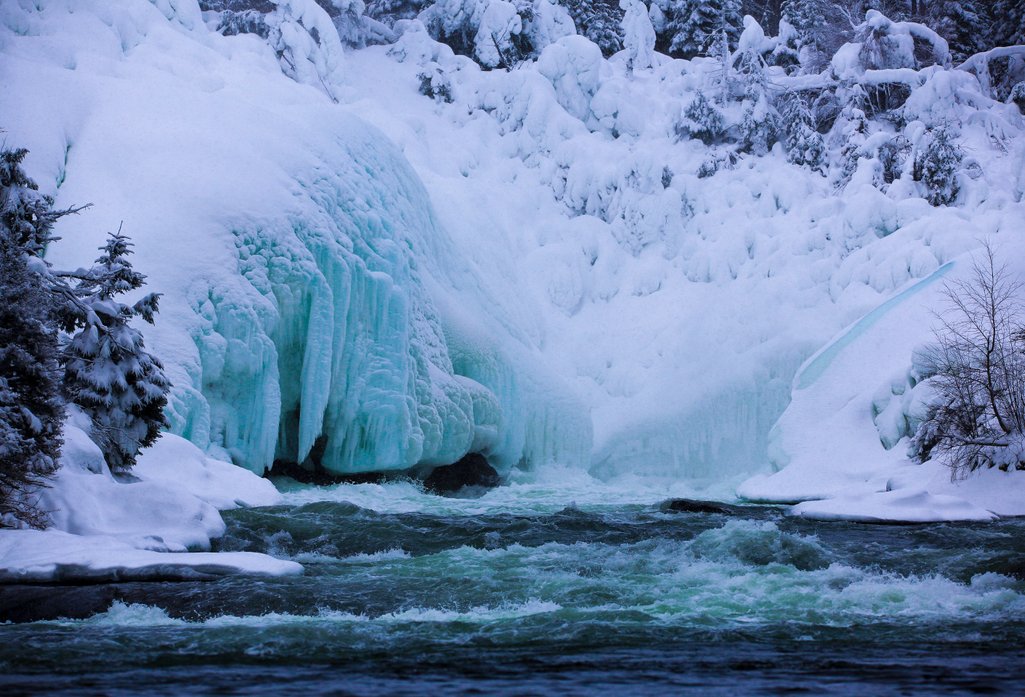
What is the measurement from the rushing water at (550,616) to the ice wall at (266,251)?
389cm

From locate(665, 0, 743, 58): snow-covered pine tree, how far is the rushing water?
27.1 metres

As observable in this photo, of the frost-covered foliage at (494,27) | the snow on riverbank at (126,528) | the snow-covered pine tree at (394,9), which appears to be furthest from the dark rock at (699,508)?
the snow-covered pine tree at (394,9)

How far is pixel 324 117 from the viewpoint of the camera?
1969 centimetres

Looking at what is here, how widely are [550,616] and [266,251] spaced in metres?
10.4

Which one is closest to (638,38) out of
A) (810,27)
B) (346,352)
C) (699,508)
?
(810,27)

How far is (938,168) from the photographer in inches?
1033

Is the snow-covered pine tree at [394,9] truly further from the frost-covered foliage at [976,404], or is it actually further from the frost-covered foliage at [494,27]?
the frost-covered foliage at [976,404]

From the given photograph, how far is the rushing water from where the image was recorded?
5.28 meters

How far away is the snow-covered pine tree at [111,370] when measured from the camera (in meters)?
10.9

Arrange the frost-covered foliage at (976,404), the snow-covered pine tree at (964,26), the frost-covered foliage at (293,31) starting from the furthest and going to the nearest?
the snow-covered pine tree at (964,26), the frost-covered foliage at (293,31), the frost-covered foliage at (976,404)

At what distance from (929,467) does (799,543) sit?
20.6 ft

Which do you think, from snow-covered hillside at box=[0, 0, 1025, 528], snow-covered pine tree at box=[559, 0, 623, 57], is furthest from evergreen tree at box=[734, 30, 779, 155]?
snow-covered pine tree at box=[559, 0, 623, 57]

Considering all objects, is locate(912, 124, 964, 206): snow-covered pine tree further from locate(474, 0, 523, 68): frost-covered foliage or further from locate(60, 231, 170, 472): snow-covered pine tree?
locate(60, 231, 170, 472): snow-covered pine tree

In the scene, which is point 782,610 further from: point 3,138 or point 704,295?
point 704,295
